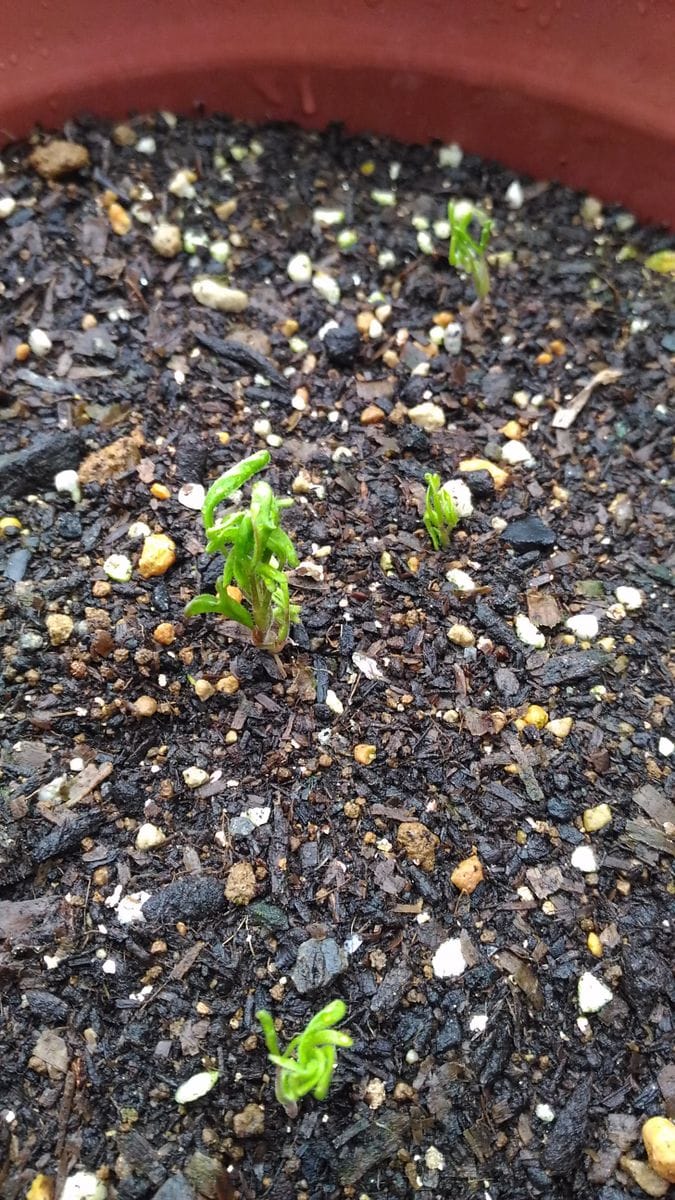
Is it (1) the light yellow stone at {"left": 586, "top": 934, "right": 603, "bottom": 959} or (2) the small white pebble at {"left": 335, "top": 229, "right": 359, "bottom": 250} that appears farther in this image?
(2) the small white pebble at {"left": 335, "top": 229, "right": 359, "bottom": 250}

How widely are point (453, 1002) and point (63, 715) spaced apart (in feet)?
1.83

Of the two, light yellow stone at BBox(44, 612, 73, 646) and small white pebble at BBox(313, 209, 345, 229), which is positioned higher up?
small white pebble at BBox(313, 209, 345, 229)

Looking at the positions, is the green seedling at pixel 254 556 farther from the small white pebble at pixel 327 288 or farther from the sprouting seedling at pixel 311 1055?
the small white pebble at pixel 327 288

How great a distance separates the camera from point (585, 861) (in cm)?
106

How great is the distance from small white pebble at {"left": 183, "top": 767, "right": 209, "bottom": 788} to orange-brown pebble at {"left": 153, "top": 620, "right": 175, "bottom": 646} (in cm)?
16

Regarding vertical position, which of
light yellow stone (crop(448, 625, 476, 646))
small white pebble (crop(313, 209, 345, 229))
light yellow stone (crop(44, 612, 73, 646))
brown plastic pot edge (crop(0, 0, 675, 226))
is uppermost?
brown plastic pot edge (crop(0, 0, 675, 226))

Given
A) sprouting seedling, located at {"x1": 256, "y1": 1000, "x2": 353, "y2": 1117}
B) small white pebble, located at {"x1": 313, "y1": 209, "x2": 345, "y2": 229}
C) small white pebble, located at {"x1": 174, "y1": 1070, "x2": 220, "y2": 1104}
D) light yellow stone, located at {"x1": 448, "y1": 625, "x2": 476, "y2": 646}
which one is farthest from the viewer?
small white pebble, located at {"x1": 313, "y1": 209, "x2": 345, "y2": 229}

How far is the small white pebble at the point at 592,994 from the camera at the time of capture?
0.99 meters

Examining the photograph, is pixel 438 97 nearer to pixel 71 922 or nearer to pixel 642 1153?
pixel 71 922

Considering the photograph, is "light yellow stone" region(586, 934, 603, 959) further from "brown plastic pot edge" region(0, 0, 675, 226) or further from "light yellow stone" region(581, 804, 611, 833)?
"brown plastic pot edge" region(0, 0, 675, 226)

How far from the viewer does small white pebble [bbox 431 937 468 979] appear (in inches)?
39.0

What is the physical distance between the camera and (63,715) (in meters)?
1.09

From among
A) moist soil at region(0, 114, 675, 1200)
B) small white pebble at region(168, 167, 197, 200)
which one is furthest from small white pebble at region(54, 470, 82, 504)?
small white pebble at region(168, 167, 197, 200)

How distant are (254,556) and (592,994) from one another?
61 centimetres
